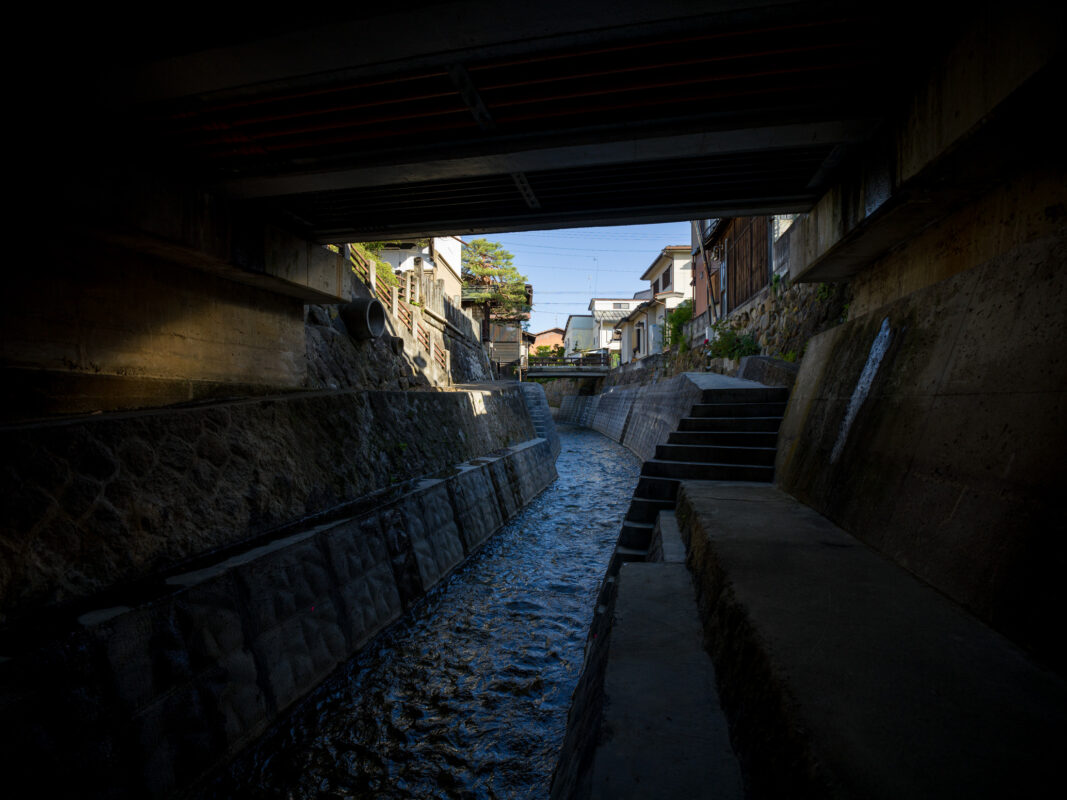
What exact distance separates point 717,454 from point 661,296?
32.1 m

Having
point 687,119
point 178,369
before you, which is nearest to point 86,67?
point 178,369

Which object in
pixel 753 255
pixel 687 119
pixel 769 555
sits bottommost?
pixel 769 555

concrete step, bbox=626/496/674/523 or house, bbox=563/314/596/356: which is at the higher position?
house, bbox=563/314/596/356

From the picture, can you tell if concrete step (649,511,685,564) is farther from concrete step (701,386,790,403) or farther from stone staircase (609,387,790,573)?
concrete step (701,386,790,403)

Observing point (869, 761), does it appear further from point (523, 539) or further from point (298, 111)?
point (523, 539)

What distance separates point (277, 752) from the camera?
4086 mm

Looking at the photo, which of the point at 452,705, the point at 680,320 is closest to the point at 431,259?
the point at 680,320

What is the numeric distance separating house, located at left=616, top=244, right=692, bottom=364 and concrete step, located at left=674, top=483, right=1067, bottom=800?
3148 centimetres

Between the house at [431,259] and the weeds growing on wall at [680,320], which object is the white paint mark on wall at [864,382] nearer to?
the house at [431,259]

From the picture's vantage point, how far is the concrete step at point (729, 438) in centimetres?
788

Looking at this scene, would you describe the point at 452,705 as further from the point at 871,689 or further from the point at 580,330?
the point at 580,330

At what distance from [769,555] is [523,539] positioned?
723 centimetres

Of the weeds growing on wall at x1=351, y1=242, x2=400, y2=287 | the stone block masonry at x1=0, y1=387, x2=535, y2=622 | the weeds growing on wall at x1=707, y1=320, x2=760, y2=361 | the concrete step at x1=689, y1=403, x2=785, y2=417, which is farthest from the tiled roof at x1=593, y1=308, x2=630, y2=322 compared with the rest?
the stone block masonry at x1=0, y1=387, x2=535, y2=622

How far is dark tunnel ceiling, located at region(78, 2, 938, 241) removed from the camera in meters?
3.87
